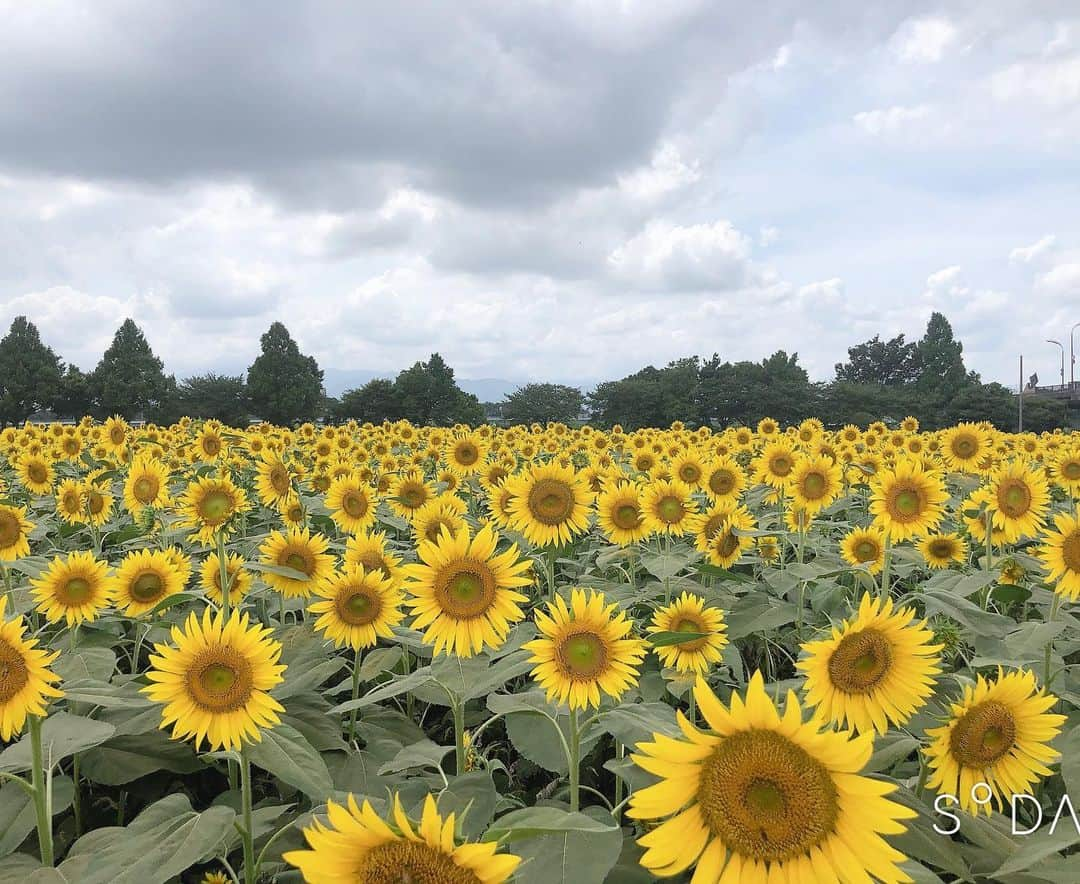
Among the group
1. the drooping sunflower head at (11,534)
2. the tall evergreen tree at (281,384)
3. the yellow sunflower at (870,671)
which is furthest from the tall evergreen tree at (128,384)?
the yellow sunflower at (870,671)

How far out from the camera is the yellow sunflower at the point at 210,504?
397 cm

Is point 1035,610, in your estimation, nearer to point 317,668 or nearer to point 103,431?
point 317,668

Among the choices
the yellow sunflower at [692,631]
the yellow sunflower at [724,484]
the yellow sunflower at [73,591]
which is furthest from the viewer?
the yellow sunflower at [724,484]

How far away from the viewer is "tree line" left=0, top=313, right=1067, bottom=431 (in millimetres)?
51156

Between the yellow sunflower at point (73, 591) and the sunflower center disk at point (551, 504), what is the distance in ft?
6.71

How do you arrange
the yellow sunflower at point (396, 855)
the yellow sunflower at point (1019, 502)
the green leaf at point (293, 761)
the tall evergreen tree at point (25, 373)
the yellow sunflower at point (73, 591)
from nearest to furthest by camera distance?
the yellow sunflower at point (396, 855) < the green leaf at point (293, 761) < the yellow sunflower at point (73, 591) < the yellow sunflower at point (1019, 502) < the tall evergreen tree at point (25, 373)

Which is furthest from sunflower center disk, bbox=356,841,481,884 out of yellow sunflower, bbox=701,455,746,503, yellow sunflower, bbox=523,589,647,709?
yellow sunflower, bbox=701,455,746,503

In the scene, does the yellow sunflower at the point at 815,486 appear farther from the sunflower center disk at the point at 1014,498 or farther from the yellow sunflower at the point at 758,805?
the yellow sunflower at the point at 758,805

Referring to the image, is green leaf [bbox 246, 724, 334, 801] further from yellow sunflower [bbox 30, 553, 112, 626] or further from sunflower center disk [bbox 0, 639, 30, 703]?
yellow sunflower [bbox 30, 553, 112, 626]

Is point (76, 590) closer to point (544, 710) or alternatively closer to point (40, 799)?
point (40, 799)

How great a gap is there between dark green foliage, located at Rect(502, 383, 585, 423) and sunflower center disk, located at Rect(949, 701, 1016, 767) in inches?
2213

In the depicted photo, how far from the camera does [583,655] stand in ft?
7.65

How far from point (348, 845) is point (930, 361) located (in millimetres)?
97470

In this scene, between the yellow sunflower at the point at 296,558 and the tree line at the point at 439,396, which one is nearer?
the yellow sunflower at the point at 296,558
